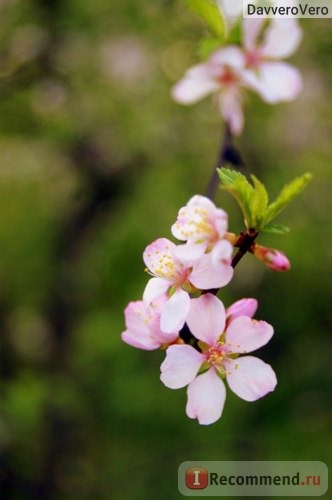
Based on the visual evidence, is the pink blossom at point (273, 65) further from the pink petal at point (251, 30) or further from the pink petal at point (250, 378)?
the pink petal at point (250, 378)

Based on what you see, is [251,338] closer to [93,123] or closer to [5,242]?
[93,123]

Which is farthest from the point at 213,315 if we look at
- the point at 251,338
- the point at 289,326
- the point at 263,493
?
the point at 289,326

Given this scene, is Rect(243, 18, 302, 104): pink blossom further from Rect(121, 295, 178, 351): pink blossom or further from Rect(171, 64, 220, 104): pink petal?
Rect(121, 295, 178, 351): pink blossom

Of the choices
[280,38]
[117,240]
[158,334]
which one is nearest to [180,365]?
[158,334]

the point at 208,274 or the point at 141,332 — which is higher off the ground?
the point at 208,274

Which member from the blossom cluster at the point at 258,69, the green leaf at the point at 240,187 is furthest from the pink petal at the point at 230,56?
the green leaf at the point at 240,187

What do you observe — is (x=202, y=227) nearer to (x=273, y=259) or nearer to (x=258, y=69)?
(x=273, y=259)
